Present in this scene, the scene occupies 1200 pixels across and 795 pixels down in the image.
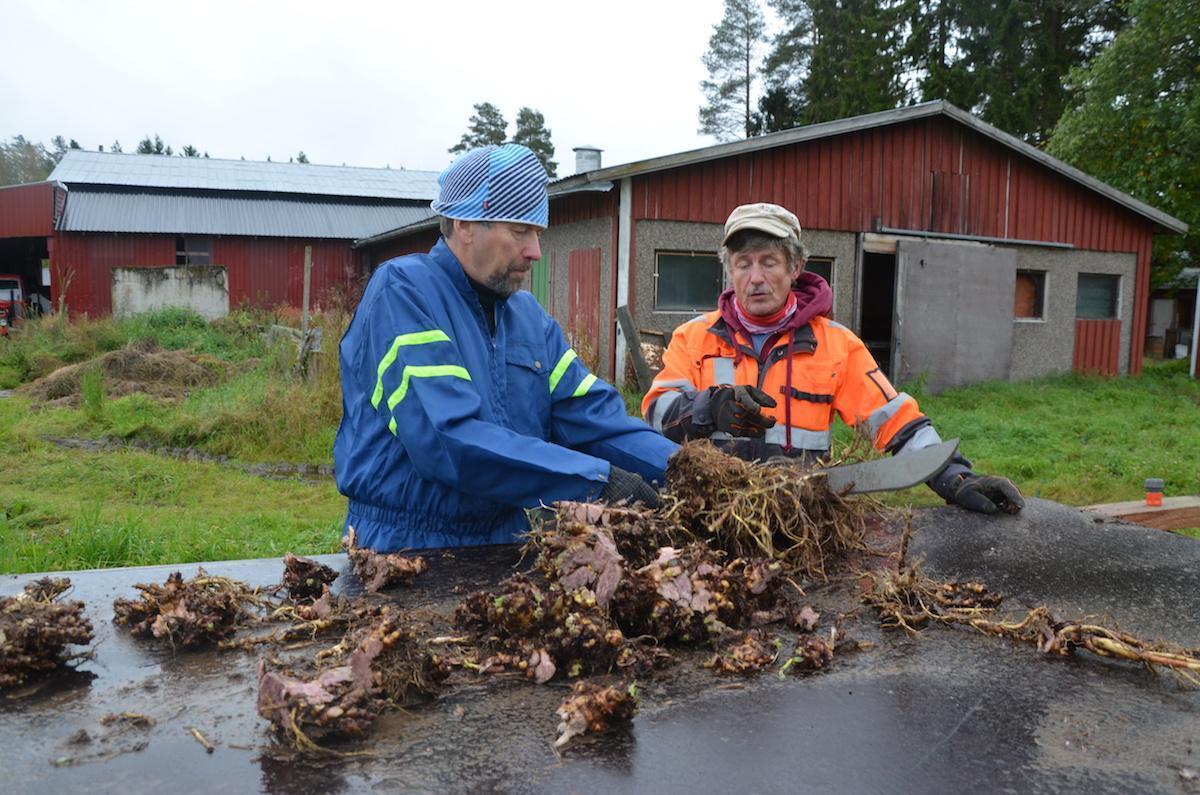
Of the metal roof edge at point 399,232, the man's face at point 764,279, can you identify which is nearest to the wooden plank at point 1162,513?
the man's face at point 764,279

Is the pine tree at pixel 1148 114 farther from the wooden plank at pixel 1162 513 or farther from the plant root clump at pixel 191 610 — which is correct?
the plant root clump at pixel 191 610

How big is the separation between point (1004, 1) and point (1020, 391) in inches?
763

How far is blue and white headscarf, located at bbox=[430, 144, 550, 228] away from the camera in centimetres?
239

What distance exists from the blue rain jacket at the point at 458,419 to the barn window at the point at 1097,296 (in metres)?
15.4

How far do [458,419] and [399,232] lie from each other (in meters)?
18.2

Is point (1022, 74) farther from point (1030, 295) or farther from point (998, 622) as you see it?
point (998, 622)

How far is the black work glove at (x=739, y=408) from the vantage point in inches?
111

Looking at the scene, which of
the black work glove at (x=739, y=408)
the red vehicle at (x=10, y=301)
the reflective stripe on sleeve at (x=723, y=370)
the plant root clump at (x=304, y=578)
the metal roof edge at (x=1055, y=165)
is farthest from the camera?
the red vehicle at (x=10, y=301)

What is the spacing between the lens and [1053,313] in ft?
50.0

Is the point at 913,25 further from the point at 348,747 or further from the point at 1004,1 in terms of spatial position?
the point at 348,747

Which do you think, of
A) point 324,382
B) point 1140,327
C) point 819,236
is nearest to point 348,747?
point 324,382

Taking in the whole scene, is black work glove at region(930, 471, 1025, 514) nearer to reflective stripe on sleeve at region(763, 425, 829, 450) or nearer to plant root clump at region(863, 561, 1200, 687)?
reflective stripe on sleeve at region(763, 425, 829, 450)

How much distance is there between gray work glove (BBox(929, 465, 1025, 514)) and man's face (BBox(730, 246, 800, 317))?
0.88m

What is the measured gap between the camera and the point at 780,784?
51.1 inches
